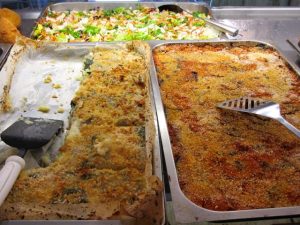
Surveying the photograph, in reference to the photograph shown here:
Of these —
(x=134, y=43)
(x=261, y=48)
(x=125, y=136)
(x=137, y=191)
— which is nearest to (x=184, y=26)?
(x=261, y=48)

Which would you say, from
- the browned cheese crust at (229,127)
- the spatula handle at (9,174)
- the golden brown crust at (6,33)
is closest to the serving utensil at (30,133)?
the spatula handle at (9,174)

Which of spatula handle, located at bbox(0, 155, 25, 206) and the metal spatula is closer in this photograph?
spatula handle, located at bbox(0, 155, 25, 206)

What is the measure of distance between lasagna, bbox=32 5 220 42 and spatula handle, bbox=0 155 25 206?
1.67m

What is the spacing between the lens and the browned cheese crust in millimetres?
1344

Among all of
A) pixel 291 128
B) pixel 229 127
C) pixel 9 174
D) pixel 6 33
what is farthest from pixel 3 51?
pixel 291 128

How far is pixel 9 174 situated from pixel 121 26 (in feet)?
6.94

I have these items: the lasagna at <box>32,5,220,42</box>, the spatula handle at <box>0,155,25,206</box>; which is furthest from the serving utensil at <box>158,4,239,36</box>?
the spatula handle at <box>0,155,25,206</box>

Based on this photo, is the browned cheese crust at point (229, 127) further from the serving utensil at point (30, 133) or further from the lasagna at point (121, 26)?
the serving utensil at point (30, 133)

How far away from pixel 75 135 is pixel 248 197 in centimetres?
79

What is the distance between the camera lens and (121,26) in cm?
298

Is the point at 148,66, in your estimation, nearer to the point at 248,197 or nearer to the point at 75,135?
the point at 75,135

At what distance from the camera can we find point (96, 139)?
1.43 metres

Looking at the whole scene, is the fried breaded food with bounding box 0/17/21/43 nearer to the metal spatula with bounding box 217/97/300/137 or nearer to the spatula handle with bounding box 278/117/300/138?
the metal spatula with bounding box 217/97/300/137

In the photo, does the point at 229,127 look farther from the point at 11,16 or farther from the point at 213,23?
the point at 11,16
